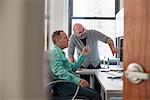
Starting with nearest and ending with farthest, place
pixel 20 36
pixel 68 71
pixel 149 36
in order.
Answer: pixel 20 36
pixel 149 36
pixel 68 71

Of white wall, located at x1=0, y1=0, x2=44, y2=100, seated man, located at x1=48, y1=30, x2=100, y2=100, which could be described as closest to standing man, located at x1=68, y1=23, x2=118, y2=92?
seated man, located at x1=48, y1=30, x2=100, y2=100

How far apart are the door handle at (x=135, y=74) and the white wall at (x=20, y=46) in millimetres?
404

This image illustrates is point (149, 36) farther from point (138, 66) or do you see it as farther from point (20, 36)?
point (20, 36)

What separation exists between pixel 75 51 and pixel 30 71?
4.07m

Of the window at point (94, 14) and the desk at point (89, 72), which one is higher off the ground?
the window at point (94, 14)

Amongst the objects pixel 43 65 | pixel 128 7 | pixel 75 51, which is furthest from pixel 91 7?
pixel 43 65

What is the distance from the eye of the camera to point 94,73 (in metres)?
3.78

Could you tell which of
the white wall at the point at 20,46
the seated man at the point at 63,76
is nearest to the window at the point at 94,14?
the seated man at the point at 63,76

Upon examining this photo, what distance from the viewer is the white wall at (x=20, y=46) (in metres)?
0.38

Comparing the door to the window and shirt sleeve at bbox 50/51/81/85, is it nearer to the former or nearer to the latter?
shirt sleeve at bbox 50/51/81/85

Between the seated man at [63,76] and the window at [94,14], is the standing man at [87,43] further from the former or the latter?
the window at [94,14]

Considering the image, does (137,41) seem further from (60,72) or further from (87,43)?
(87,43)

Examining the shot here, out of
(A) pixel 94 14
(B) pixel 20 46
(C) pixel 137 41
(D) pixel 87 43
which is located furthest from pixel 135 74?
(A) pixel 94 14

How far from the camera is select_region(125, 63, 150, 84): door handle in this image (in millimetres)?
714
